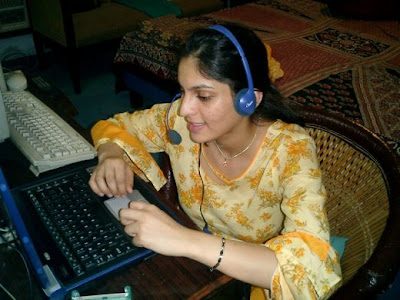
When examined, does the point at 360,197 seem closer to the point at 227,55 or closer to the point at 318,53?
the point at 227,55

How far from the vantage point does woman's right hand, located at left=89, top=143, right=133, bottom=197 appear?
3.16 ft

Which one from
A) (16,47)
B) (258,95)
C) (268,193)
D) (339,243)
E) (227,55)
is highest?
(227,55)

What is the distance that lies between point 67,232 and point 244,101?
1.64 feet

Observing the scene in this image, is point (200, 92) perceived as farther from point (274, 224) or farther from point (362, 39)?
point (362, 39)

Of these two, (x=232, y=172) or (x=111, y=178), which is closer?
(x=111, y=178)

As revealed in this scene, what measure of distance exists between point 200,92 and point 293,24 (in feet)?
7.52

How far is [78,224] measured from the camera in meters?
0.87

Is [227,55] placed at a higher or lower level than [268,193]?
higher

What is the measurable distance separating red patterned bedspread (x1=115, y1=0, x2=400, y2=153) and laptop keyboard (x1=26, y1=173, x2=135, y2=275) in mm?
1335

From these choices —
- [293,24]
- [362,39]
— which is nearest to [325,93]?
[362,39]

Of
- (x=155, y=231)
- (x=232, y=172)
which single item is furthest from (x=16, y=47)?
(x=155, y=231)

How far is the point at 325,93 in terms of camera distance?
210 cm

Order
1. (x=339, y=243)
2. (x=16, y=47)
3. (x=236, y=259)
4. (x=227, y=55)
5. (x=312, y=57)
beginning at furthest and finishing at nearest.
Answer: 1. (x=16, y=47)
2. (x=312, y=57)
3. (x=339, y=243)
4. (x=227, y=55)
5. (x=236, y=259)

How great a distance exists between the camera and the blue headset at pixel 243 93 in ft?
3.10
